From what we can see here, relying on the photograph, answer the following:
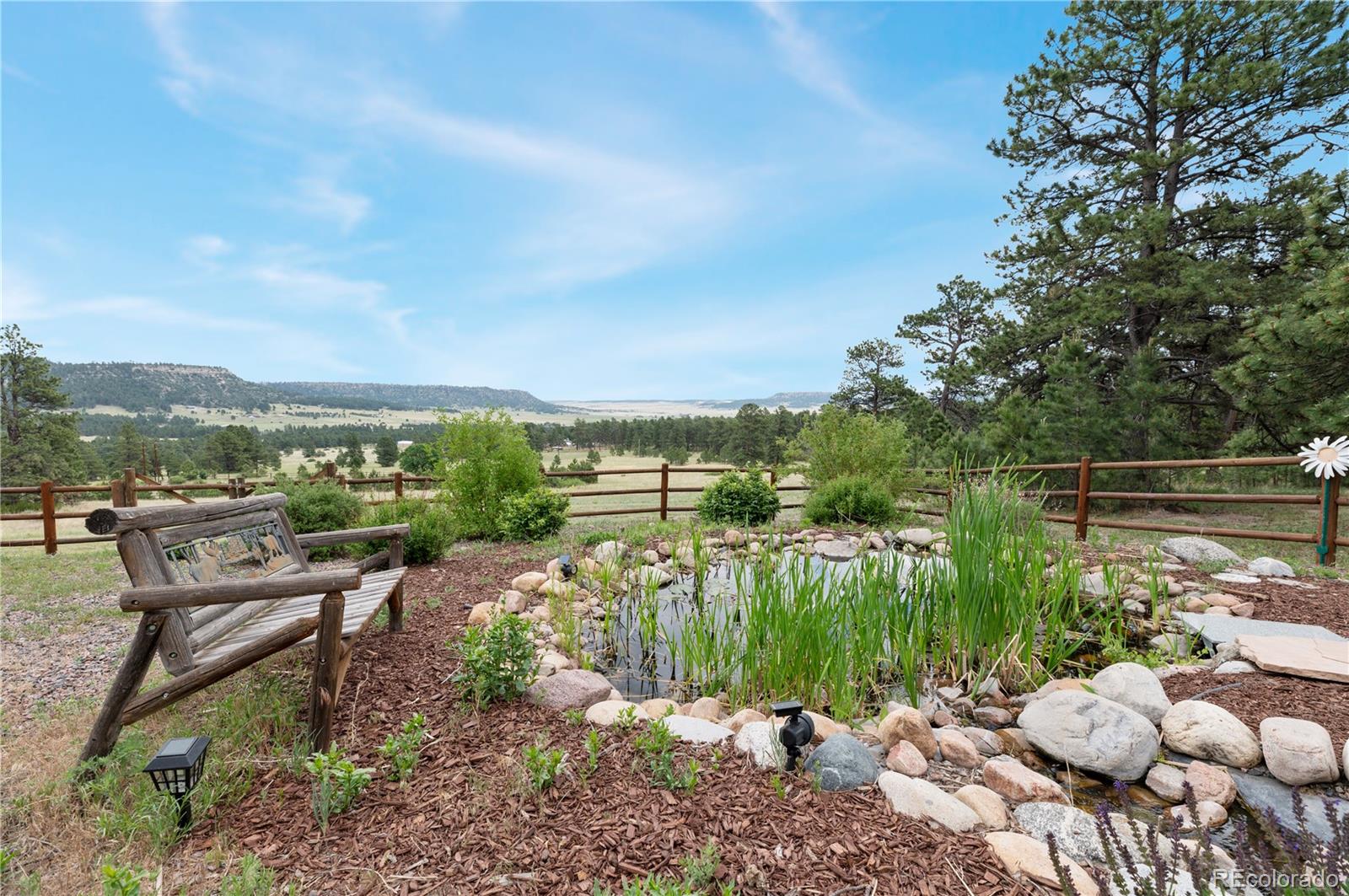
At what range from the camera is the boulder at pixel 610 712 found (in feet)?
7.76

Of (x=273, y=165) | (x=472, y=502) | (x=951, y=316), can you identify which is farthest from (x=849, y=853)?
(x=951, y=316)

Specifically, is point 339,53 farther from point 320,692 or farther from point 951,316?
point 951,316

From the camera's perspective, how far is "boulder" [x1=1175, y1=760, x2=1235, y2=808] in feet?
6.68

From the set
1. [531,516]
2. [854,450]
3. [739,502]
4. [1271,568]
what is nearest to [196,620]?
[531,516]

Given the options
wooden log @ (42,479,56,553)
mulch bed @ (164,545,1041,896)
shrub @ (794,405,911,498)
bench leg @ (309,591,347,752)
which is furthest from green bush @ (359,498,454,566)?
shrub @ (794,405,911,498)

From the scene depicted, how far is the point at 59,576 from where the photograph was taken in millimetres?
5980

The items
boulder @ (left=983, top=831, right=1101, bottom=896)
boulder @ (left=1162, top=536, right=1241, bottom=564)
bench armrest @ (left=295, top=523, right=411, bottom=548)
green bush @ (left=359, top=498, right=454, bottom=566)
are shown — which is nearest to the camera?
boulder @ (left=983, top=831, right=1101, bottom=896)

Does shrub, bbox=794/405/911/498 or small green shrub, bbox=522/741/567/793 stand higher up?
shrub, bbox=794/405/911/498

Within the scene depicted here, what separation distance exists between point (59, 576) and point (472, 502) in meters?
4.06

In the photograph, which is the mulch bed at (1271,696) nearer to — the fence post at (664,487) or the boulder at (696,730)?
the boulder at (696,730)

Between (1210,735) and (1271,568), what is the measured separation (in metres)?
3.99

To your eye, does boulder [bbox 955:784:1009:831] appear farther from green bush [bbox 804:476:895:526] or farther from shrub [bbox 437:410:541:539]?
shrub [bbox 437:410:541:539]

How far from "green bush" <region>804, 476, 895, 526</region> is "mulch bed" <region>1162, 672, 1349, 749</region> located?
15.5ft

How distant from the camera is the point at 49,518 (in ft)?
25.1
